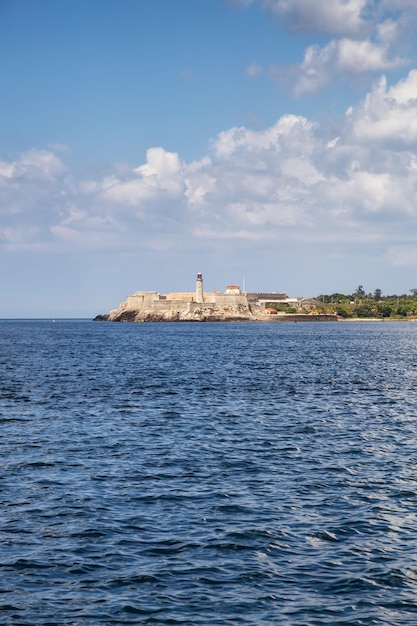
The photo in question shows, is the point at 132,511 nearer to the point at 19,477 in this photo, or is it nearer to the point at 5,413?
the point at 19,477

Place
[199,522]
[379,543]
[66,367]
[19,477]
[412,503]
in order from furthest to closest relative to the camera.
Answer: [66,367], [19,477], [412,503], [199,522], [379,543]

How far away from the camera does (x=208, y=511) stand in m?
18.9

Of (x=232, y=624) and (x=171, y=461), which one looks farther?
(x=171, y=461)

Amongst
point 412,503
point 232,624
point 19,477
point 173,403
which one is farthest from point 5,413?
point 232,624

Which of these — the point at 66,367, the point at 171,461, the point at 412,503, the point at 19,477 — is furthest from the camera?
the point at 66,367

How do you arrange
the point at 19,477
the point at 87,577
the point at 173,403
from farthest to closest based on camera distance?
the point at 173,403 → the point at 19,477 → the point at 87,577

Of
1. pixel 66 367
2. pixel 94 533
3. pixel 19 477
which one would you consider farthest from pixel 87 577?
pixel 66 367

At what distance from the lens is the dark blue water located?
1336 cm

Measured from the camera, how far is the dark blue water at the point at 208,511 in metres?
13.4

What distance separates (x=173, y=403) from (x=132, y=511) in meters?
21.8

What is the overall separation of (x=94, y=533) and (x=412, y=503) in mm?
8664

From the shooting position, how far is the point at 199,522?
18.0 meters

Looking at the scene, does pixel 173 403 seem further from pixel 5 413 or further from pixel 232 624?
pixel 232 624

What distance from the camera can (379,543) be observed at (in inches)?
645
